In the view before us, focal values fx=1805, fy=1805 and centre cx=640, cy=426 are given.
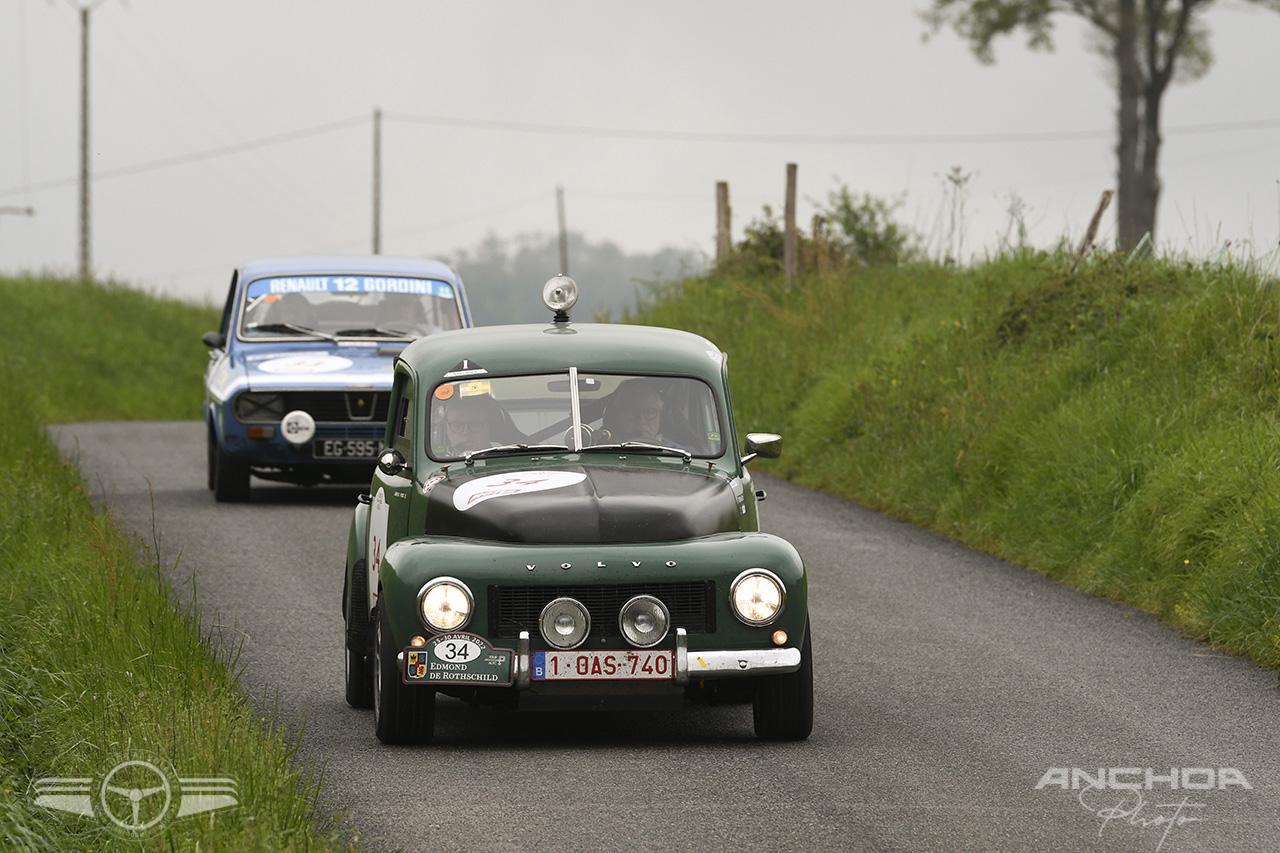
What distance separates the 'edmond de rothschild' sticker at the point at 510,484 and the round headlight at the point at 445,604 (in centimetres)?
51

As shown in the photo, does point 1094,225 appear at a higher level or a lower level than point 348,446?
higher

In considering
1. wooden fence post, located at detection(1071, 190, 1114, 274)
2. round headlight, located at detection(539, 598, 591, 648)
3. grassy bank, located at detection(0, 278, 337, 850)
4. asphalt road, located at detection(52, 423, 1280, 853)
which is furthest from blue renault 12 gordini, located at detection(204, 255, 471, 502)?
round headlight, located at detection(539, 598, 591, 648)

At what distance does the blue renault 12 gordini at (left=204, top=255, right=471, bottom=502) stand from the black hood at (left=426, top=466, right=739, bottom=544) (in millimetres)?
8025

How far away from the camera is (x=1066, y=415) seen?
14055 millimetres

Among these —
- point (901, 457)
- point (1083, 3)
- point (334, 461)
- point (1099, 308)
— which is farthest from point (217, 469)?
point (1083, 3)

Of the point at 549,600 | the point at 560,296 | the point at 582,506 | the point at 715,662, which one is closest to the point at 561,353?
the point at 560,296

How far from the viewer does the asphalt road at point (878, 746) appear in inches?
234

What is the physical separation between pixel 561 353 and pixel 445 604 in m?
1.59

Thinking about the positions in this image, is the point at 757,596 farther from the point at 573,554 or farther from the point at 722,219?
the point at 722,219

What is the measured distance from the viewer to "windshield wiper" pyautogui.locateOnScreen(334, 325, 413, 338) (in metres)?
16.3

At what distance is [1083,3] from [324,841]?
39.6 m

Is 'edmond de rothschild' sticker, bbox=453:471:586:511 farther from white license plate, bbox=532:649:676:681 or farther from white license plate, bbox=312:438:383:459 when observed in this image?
white license plate, bbox=312:438:383:459

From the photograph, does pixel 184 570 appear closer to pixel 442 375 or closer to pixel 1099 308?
pixel 442 375

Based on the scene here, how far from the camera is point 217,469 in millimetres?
15961
